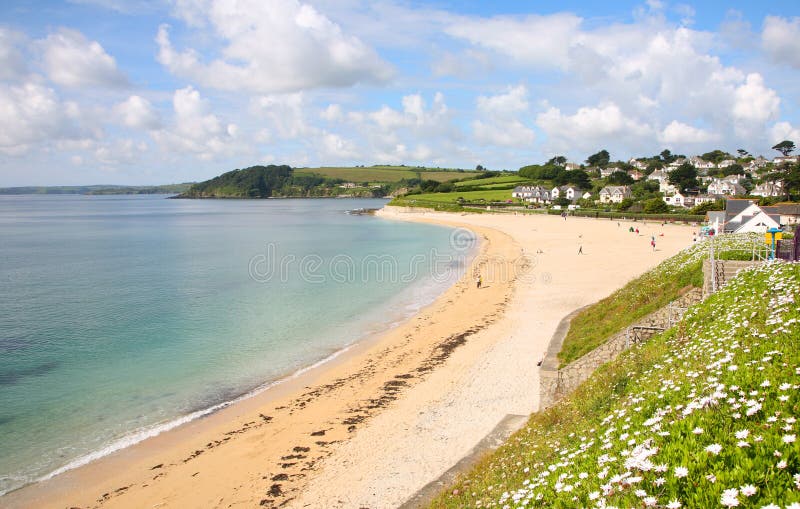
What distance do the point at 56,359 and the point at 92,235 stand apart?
63852mm

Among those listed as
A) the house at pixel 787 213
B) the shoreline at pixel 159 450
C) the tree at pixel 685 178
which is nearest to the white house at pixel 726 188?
the tree at pixel 685 178

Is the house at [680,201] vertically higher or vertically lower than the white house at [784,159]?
lower

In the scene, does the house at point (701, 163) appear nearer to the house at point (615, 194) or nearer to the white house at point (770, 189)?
the house at point (615, 194)

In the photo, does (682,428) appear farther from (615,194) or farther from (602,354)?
(615,194)

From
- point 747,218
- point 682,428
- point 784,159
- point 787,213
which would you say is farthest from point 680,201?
point 682,428

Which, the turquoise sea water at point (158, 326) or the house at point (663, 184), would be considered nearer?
the turquoise sea water at point (158, 326)

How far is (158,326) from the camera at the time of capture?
2553cm

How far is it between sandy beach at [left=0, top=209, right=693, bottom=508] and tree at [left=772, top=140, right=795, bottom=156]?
175 m

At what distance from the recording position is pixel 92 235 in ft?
245

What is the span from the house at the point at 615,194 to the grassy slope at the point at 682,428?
107 m

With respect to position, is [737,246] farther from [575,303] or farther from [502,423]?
[502,423]

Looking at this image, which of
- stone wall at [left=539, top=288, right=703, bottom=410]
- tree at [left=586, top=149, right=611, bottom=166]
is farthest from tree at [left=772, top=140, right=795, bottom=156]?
stone wall at [left=539, top=288, right=703, bottom=410]

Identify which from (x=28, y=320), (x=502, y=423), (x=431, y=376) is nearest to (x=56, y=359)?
(x=28, y=320)

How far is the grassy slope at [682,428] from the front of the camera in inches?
161
